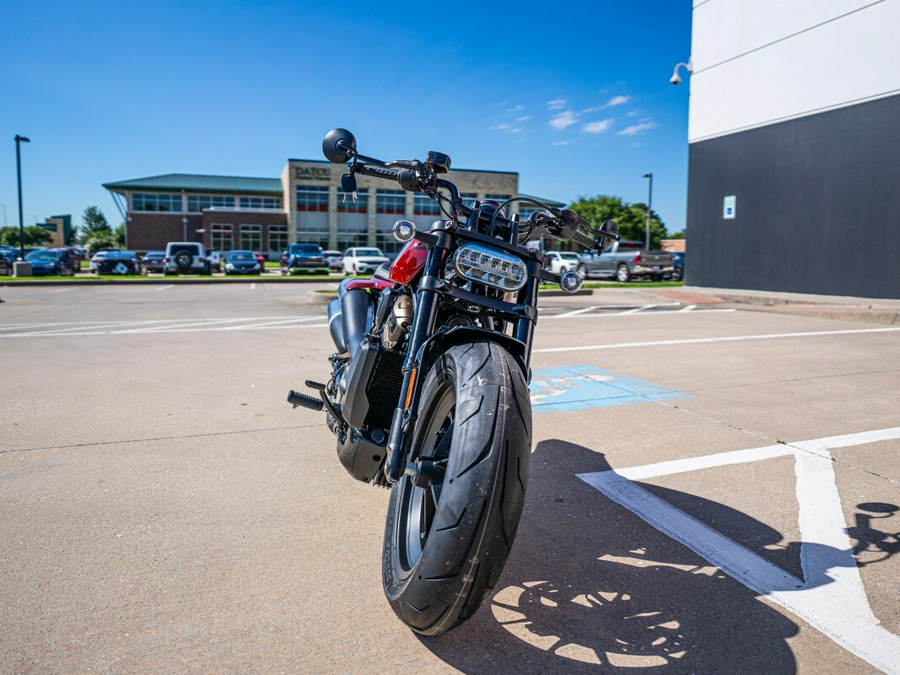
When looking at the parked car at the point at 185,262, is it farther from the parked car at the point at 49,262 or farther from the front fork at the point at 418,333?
the front fork at the point at 418,333

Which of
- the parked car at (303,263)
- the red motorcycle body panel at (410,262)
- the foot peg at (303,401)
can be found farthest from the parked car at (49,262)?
the red motorcycle body panel at (410,262)

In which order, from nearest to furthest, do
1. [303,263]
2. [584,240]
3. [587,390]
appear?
[584,240]
[587,390]
[303,263]

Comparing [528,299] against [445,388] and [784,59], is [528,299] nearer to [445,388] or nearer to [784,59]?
[445,388]

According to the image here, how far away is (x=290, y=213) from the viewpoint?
223ft

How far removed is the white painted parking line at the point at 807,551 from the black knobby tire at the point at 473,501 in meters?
1.34

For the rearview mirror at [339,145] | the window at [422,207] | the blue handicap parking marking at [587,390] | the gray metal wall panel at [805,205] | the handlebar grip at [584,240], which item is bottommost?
the blue handicap parking marking at [587,390]

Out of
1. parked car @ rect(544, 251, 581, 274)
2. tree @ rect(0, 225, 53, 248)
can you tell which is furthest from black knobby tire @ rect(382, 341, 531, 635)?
tree @ rect(0, 225, 53, 248)

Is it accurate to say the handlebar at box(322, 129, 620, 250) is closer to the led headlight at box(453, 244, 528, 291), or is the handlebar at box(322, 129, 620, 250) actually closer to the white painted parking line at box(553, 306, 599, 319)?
the led headlight at box(453, 244, 528, 291)

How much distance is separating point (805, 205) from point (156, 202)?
230 ft

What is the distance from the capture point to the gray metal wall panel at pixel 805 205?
1669cm

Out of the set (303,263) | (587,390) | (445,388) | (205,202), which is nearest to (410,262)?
(445,388)

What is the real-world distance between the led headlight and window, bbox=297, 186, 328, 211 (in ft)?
228

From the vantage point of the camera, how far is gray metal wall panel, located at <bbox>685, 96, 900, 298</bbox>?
16688mm

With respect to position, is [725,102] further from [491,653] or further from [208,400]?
[491,653]
